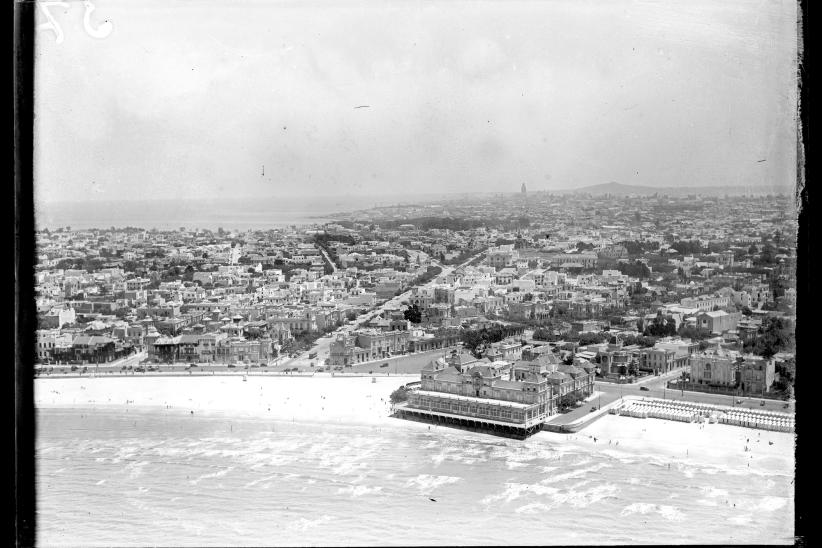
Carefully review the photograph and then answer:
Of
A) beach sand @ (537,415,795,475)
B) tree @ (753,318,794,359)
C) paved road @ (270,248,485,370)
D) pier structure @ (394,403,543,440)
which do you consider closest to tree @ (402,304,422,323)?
paved road @ (270,248,485,370)

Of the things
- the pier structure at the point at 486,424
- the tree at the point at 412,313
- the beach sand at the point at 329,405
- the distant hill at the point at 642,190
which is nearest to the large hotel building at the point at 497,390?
the pier structure at the point at 486,424

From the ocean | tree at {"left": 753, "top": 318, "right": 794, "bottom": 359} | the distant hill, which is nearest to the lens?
the ocean

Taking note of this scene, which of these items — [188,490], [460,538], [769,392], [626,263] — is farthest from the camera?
[626,263]

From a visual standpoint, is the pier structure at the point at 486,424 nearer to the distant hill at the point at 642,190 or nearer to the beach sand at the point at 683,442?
the beach sand at the point at 683,442

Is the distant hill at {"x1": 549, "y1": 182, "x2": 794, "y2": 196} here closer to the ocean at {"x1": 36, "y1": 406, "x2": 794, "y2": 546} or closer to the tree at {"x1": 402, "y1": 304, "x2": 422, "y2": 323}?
the tree at {"x1": 402, "y1": 304, "x2": 422, "y2": 323}

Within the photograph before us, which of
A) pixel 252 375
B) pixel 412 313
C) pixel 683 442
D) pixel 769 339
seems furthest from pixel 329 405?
pixel 769 339

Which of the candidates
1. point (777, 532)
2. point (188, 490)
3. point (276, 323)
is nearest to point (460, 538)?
point (777, 532)

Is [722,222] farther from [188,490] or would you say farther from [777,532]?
[188,490]

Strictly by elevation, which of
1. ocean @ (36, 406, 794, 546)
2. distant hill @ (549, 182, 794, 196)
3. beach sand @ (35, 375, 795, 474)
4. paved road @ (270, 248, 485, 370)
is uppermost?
distant hill @ (549, 182, 794, 196)
